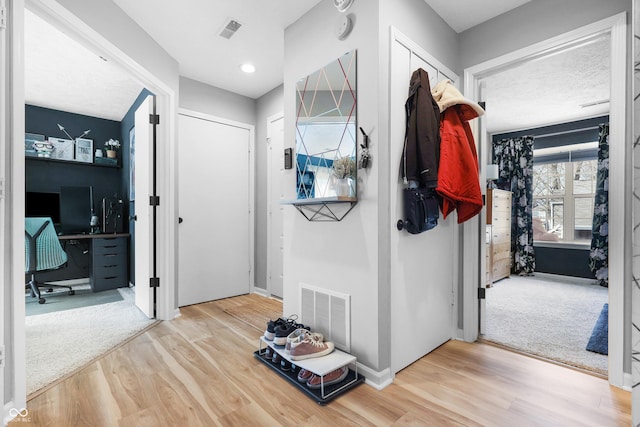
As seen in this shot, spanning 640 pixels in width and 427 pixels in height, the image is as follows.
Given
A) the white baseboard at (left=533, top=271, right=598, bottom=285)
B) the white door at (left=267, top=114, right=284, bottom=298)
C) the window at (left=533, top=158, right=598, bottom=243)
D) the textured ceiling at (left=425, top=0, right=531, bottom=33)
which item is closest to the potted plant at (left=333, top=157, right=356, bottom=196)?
the textured ceiling at (left=425, top=0, right=531, bottom=33)

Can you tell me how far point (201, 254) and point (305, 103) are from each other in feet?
7.04

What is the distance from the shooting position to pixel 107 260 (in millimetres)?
4047

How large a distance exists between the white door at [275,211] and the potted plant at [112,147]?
104 inches

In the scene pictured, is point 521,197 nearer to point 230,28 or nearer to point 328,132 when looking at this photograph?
point 328,132

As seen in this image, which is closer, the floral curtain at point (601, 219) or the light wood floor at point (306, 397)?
the light wood floor at point (306, 397)

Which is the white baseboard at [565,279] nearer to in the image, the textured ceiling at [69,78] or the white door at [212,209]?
the white door at [212,209]

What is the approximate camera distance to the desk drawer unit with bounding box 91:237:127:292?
13.0ft

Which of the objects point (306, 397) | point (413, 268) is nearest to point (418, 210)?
point (413, 268)

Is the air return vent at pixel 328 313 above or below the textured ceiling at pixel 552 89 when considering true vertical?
below

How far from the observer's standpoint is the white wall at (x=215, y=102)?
337 cm

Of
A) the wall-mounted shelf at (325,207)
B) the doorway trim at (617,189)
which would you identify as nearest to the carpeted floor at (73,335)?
the wall-mounted shelf at (325,207)

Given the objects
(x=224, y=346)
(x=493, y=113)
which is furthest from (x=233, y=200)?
(x=493, y=113)

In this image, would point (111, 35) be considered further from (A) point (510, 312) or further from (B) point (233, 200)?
(A) point (510, 312)

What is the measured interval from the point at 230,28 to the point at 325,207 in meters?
1.66
